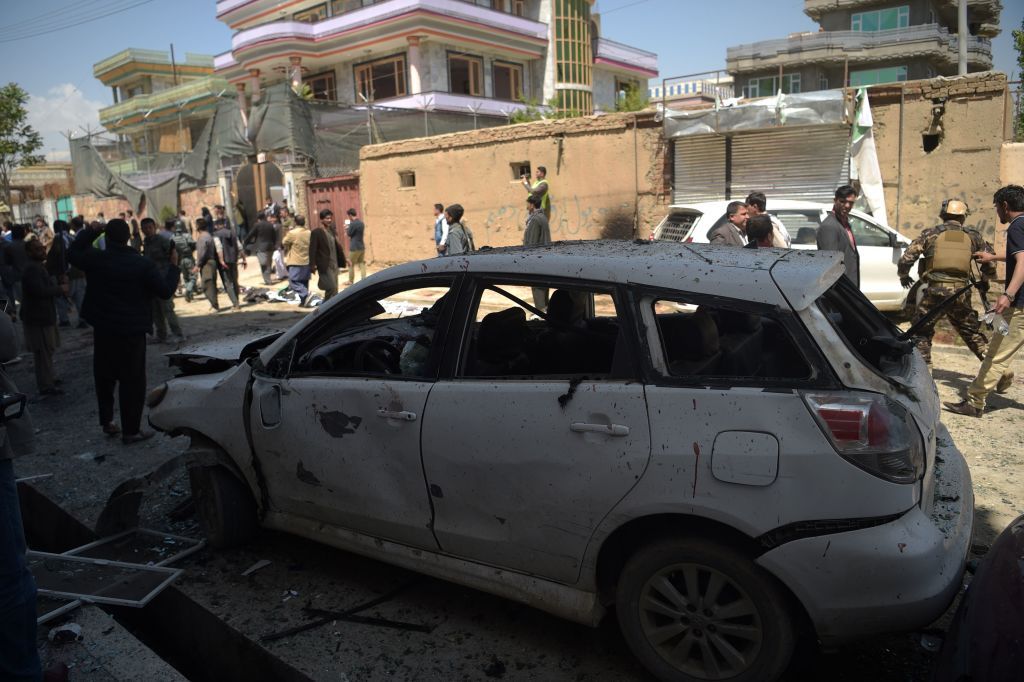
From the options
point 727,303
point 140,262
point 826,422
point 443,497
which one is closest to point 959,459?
point 826,422

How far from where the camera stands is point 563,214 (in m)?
13.4

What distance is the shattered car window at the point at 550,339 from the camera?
9.98 feet

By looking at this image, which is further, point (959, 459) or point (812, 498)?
point (959, 459)

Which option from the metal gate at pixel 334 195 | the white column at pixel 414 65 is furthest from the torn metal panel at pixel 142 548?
the white column at pixel 414 65

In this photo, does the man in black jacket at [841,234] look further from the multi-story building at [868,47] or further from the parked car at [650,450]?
the multi-story building at [868,47]

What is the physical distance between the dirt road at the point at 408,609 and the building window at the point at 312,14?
38.5 meters

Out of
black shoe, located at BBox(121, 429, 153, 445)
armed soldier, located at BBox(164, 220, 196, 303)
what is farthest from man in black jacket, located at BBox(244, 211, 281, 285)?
black shoe, located at BBox(121, 429, 153, 445)

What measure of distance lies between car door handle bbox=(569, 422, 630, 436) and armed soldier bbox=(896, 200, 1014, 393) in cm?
424

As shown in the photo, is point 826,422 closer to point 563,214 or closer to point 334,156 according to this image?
point 563,214

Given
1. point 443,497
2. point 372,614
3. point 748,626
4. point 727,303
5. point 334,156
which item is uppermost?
point 334,156

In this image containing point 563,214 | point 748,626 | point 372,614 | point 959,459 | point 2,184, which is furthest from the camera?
point 2,184

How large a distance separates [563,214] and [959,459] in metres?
10.8

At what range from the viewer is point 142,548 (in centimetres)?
413

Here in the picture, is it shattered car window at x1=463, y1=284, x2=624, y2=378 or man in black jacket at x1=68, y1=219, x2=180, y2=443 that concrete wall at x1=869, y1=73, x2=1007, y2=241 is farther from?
man in black jacket at x1=68, y1=219, x2=180, y2=443
